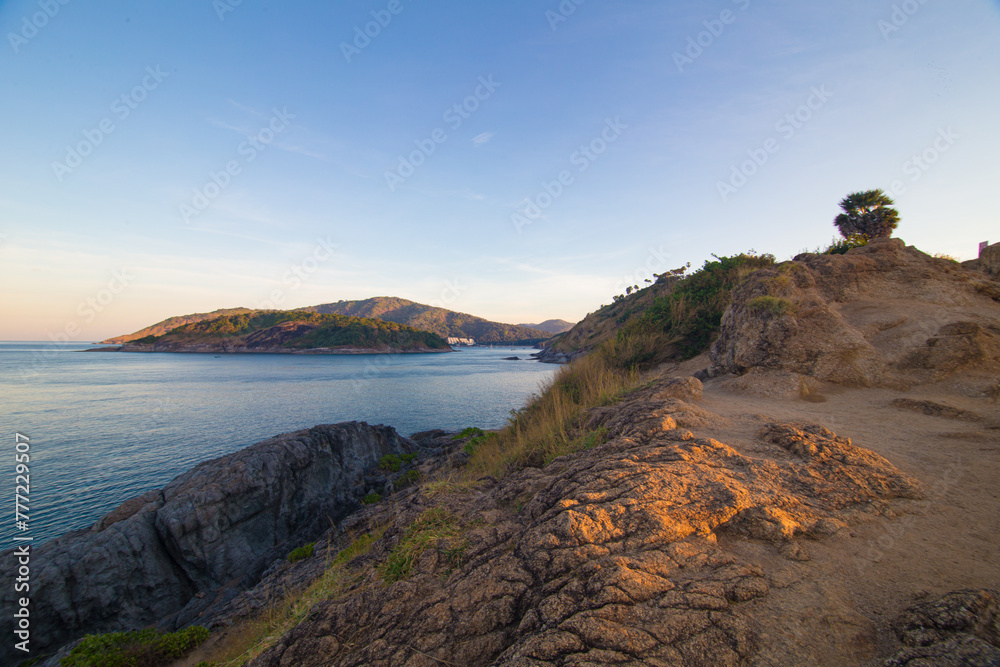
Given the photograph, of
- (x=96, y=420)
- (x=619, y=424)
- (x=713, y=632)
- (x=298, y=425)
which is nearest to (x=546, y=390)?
(x=619, y=424)

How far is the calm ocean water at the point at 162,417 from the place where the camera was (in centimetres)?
1503

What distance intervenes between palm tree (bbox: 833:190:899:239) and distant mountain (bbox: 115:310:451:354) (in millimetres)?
111172

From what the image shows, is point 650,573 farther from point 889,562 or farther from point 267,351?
point 267,351

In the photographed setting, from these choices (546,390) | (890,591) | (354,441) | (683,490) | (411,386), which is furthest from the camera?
(411,386)

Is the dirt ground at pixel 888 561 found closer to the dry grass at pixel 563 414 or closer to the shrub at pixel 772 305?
the dry grass at pixel 563 414

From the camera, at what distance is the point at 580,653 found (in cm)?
228

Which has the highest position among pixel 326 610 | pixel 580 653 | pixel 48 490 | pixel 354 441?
pixel 580 653

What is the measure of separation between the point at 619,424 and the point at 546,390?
22.4 ft

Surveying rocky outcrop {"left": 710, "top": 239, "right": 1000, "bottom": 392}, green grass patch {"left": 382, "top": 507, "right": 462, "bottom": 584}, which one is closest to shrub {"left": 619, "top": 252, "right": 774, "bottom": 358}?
rocky outcrop {"left": 710, "top": 239, "right": 1000, "bottom": 392}

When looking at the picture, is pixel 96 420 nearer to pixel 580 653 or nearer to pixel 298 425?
pixel 298 425

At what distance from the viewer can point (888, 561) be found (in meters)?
2.83

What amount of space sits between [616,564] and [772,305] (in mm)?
9024

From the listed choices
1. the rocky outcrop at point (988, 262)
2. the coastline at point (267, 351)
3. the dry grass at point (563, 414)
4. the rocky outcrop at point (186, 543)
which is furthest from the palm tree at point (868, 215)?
the coastline at point (267, 351)

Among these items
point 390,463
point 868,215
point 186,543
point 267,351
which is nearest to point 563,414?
point 390,463
